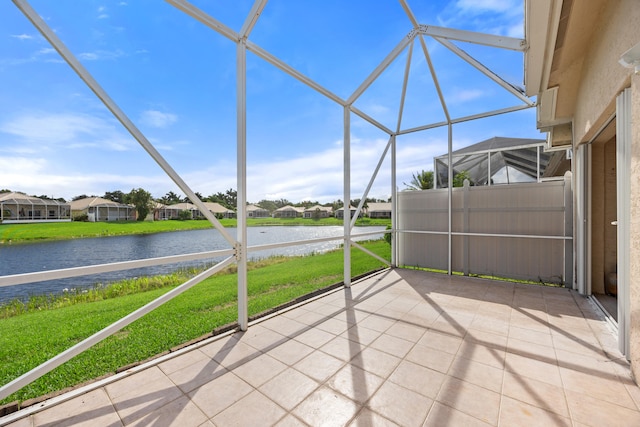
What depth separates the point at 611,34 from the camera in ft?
6.87

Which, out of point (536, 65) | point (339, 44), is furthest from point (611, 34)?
point (339, 44)

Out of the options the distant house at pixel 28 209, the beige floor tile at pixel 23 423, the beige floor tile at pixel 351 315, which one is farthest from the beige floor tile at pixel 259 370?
the distant house at pixel 28 209

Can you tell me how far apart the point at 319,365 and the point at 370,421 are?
65cm

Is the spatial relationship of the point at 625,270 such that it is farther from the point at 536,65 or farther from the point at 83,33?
the point at 83,33

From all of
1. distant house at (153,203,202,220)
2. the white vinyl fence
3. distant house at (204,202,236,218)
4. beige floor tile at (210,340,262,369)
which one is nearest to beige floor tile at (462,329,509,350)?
beige floor tile at (210,340,262,369)

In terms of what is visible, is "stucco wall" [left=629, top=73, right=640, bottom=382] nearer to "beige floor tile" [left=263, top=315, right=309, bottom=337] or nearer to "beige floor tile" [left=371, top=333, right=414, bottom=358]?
"beige floor tile" [left=371, top=333, right=414, bottom=358]

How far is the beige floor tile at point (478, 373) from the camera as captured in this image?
187cm

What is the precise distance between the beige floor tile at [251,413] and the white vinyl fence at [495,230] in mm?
4620

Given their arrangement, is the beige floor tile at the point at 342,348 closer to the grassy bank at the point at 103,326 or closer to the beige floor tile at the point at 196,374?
the beige floor tile at the point at 196,374

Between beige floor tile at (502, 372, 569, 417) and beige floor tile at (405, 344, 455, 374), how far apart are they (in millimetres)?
390

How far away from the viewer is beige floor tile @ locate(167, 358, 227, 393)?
74.8 inches

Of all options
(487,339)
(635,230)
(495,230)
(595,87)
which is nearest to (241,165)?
(487,339)

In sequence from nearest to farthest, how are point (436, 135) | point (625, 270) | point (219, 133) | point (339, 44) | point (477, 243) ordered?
point (625, 270) → point (219, 133) → point (339, 44) → point (477, 243) → point (436, 135)

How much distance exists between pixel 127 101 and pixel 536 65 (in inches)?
162
